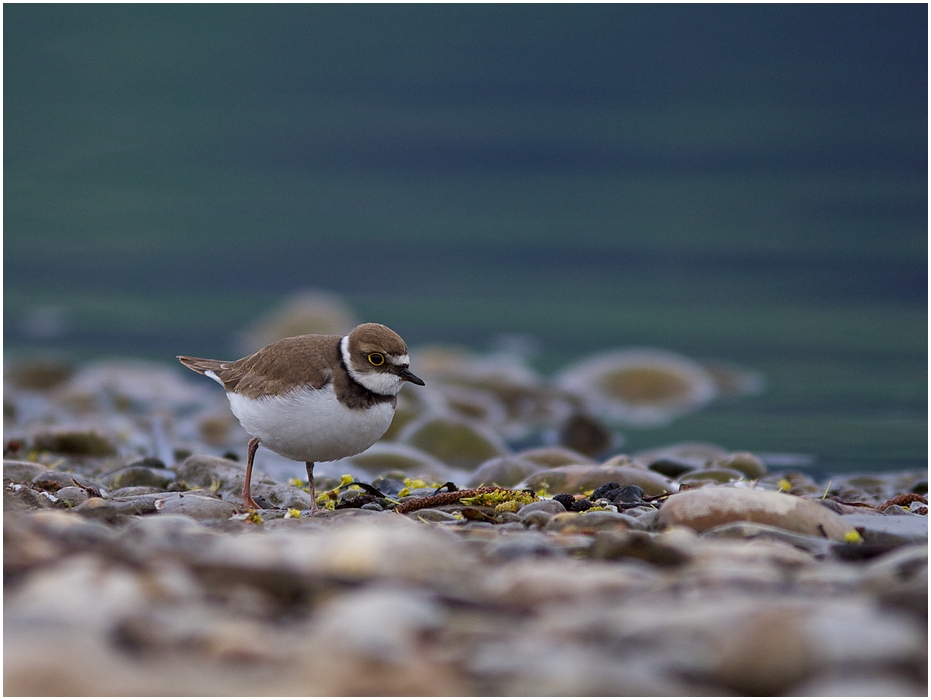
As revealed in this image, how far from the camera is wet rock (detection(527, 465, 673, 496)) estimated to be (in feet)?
22.0

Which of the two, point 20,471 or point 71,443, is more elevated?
point 71,443

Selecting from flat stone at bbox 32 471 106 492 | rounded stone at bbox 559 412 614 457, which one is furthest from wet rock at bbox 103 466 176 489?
rounded stone at bbox 559 412 614 457

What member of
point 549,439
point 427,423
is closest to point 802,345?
point 549,439

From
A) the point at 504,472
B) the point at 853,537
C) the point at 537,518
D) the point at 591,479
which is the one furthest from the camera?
the point at 504,472

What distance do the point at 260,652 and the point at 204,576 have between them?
61 cm

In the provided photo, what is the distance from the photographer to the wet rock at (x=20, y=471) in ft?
23.1

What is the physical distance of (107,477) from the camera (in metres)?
7.52

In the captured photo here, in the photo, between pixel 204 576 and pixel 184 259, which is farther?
pixel 184 259

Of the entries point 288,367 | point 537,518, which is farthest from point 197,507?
point 537,518

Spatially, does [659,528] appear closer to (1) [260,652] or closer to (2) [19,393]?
(1) [260,652]

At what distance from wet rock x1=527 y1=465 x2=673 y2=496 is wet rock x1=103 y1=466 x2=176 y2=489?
240 cm

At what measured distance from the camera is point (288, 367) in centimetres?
620

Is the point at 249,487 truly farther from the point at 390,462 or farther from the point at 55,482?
the point at 390,462

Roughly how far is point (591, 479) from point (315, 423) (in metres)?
1.81
